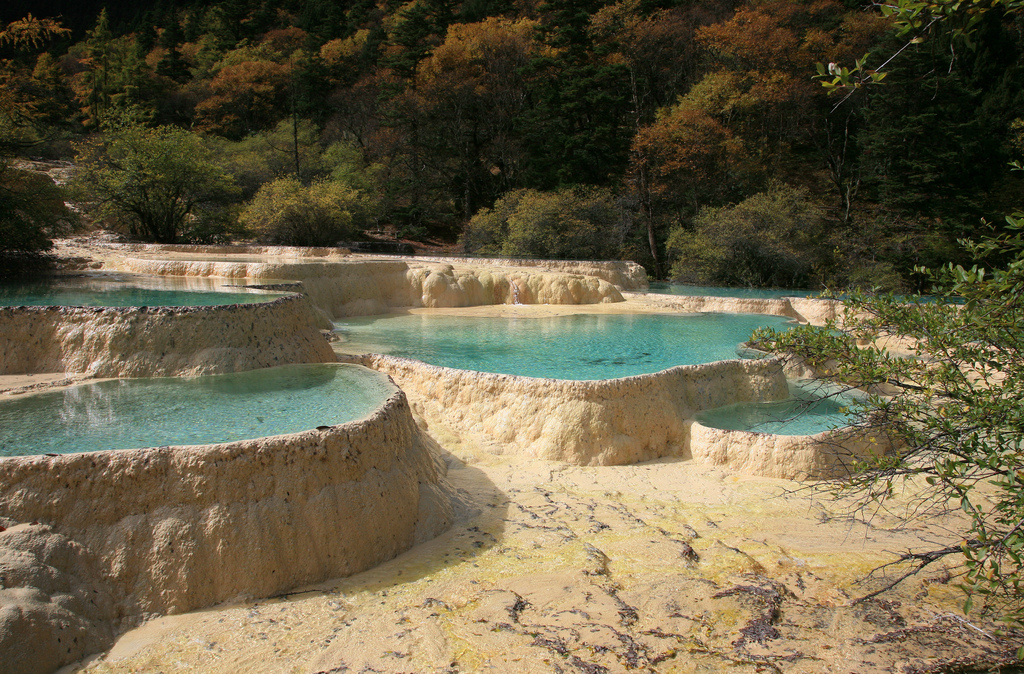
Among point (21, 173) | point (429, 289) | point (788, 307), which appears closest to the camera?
point (21, 173)

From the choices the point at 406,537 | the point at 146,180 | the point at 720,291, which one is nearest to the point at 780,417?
the point at 406,537

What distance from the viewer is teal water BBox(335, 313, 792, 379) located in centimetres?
991

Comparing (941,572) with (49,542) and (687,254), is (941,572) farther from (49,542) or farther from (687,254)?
(687,254)

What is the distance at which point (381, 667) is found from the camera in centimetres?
387

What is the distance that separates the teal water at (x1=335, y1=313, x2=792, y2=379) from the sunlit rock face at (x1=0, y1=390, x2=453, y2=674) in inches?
178

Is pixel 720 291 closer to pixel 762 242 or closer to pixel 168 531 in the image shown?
pixel 762 242

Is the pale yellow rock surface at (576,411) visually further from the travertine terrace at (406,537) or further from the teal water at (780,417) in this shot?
the teal water at (780,417)

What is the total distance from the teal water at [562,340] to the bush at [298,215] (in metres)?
9.44

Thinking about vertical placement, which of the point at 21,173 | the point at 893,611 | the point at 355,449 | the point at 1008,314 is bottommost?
the point at 893,611

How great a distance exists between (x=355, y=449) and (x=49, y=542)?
2.09m

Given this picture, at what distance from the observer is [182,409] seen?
19.7 ft

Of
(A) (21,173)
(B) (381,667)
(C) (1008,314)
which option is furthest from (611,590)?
(A) (21,173)

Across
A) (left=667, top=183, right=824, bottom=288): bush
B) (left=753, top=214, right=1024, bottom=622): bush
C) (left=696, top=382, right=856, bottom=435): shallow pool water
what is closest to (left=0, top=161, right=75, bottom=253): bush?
(left=696, top=382, right=856, bottom=435): shallow pool water

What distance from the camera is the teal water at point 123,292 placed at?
9.48 m
